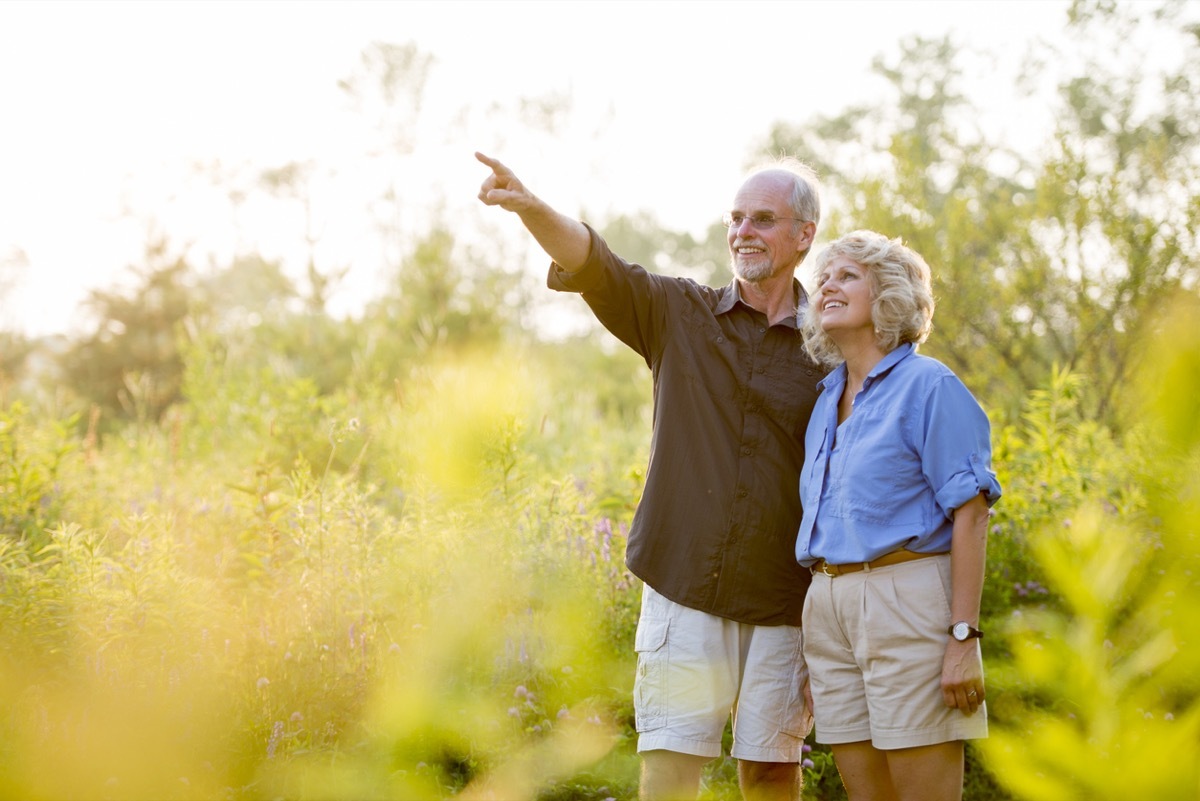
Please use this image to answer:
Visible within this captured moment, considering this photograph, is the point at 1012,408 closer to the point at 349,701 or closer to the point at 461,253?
the point at 349,701

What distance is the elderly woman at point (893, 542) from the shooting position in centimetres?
250

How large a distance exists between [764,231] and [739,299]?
22 cm

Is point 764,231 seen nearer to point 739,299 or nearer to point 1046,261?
point 739,299

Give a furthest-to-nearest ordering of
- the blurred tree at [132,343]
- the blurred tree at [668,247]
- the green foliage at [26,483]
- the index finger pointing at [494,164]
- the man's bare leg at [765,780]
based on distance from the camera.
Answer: the blurred tree at [668,247], the blurred tree at [132,343], the green foliage at [26,483], the man's bare leg at [765,780], the index finger pointing at [494,164]

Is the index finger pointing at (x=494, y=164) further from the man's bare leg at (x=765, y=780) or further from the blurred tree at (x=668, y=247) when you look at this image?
the blurred tree at (x=668, y=247)

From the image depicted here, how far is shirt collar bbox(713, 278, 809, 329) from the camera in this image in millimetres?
3086

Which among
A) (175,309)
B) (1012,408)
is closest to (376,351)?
(175,309)

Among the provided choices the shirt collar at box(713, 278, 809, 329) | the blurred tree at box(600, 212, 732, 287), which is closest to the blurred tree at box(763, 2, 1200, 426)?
the shirt collar at box(713, 278, 809, 329)

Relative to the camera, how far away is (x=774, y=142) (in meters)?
30.3

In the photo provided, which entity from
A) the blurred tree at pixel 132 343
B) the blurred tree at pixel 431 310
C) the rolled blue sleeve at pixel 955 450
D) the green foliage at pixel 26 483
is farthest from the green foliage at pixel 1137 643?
the blurred tree at pixel 132 343

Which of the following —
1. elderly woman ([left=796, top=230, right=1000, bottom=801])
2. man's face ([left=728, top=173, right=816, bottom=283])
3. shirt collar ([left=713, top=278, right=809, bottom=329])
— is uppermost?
man's face ([left=728, top=173, right=816, bottom=283])

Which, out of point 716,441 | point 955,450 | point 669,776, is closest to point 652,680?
point 669,776

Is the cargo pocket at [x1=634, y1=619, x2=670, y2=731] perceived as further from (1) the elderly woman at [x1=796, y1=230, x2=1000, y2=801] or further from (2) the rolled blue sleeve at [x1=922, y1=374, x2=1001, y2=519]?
(2) the rolled blue sleeve at [x1=922, y1=374, x2=1001, y2=519]

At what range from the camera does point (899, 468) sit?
8.54ft
